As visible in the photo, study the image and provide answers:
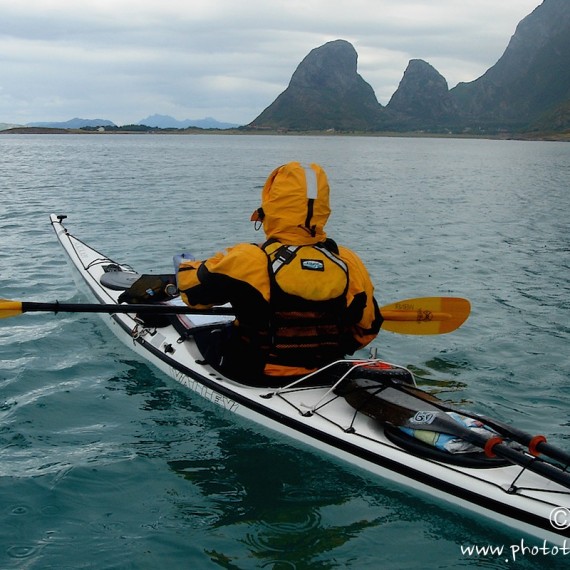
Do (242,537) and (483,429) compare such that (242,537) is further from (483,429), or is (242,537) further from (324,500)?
(483,429)

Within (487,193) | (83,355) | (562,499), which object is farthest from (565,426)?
(487,193)

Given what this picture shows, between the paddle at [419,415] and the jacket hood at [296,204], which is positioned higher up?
the jacket hood at [296,204]

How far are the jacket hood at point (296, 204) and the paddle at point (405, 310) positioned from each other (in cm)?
140

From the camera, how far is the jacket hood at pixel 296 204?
17.7ft

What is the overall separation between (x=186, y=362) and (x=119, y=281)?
2.97m

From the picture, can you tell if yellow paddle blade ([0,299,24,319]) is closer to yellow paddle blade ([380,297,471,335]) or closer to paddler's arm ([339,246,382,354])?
paddler's arm ([339,246,382,354])

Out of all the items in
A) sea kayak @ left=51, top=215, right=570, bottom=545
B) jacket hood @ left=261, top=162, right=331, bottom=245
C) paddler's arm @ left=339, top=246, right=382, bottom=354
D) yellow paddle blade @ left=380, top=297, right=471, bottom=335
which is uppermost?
jacket hood @ left=261, top=162, right=331, bottom=245

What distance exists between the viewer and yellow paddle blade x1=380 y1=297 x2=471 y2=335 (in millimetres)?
6828

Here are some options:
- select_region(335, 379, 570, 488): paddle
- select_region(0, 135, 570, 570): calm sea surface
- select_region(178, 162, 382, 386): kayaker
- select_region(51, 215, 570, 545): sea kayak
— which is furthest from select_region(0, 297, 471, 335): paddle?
select_region(335, 379, 570, 488): paddle

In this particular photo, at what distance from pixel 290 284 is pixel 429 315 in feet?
6.81

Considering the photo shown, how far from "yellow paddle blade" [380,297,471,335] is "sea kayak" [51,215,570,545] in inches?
33.3

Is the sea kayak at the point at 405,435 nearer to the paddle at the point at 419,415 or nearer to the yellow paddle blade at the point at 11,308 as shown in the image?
the paddle at the point at 419,415

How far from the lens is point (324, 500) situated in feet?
17.3

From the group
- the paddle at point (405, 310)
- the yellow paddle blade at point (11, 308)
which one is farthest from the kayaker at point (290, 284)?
the yellow paddle blade at point (11, 308)
